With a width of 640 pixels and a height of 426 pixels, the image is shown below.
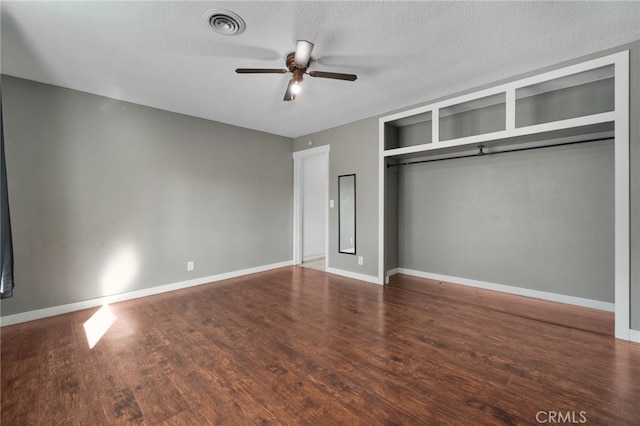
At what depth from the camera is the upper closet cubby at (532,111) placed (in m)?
2.75

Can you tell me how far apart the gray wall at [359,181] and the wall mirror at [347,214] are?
0.24 ft

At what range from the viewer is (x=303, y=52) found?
2307mm

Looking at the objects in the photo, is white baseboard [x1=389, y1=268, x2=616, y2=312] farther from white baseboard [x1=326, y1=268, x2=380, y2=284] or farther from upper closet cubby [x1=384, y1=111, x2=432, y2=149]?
upper closet cubby [x1=384, y1=111, x2=432, y2=149]

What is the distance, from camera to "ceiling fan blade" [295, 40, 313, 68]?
222 cm

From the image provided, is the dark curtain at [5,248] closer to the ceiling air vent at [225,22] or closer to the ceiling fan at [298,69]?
the ceiling air vent at [225,22]

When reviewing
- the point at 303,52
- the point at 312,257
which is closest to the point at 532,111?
the point at 303,52

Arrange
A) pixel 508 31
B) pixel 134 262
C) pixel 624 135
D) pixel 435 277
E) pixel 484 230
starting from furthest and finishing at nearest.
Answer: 1. pixel 435 277
2. pixel 484 230
3. pixel 134 262
4. pixel 624 135
5. pixel 508 31

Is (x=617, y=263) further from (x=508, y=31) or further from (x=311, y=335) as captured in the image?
(x=311, y=335)

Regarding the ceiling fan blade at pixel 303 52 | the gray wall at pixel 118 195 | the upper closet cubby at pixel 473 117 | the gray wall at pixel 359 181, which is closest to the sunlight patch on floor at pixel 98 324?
the gray wall at pixel 118 195

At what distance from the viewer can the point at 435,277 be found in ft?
14.7

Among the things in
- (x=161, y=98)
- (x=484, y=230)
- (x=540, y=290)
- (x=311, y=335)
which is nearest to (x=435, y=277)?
(x=484, y=230)

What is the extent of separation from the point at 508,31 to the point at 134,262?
487 centimetres

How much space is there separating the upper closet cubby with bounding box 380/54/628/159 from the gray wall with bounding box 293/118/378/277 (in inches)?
12.6

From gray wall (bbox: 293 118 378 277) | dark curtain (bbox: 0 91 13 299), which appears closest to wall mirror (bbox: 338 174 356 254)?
gray wall (bbox: 293 118 378 277)
